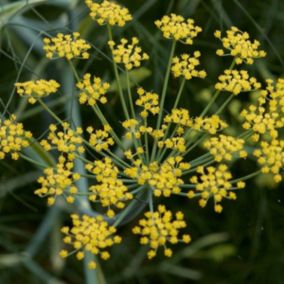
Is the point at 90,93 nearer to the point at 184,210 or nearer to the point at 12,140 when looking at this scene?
the point at 12,140

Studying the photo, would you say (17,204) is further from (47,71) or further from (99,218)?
(99,218)

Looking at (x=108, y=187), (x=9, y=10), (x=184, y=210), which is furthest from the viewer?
(x=184, y=210)

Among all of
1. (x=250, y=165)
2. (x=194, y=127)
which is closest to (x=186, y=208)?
(x=250, y=165)

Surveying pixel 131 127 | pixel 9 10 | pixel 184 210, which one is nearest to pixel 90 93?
pixel 131 127

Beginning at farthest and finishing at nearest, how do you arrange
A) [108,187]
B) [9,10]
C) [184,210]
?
[184,210] → [9,10] → [108,187]

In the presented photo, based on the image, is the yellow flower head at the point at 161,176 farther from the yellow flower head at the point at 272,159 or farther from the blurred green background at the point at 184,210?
the blurred green background at the point at 184,210

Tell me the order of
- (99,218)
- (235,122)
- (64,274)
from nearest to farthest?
1. (99,218)
2. (235,122)
3. (64,274)

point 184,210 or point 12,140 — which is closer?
point 12,140

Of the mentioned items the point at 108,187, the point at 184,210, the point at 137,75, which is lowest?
the point at 184,210
